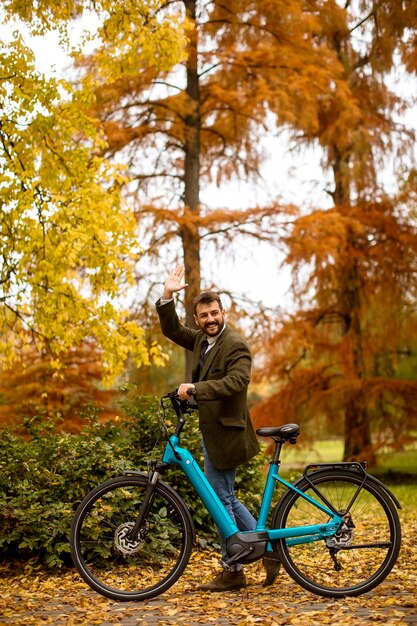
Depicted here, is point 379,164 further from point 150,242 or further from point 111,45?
point 111,45

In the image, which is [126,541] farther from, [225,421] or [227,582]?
[225,421]

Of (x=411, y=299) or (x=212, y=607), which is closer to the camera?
(x=212, y=607)

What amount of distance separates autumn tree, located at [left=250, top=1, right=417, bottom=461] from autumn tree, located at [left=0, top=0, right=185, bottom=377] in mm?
7354

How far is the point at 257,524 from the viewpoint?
Answer: 15.4ft

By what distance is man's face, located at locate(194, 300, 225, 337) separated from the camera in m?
4.83

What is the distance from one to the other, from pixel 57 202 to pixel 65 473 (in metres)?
3.78

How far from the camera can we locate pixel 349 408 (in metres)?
17.4

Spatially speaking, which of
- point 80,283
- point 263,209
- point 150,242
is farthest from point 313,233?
point 80,283

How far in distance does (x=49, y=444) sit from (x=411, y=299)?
12614mm

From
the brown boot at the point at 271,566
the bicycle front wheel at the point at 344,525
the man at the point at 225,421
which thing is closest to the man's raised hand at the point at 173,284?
the man at the point at 225,421

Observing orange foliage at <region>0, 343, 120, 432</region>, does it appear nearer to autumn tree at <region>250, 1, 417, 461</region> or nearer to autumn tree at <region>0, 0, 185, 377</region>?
autumn tree at <region>250, 1, 417, 461</region>

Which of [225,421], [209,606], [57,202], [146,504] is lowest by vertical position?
[209,606]

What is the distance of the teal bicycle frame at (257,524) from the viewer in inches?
181

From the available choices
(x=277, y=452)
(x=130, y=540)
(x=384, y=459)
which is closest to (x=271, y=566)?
(x=277, y=452)
